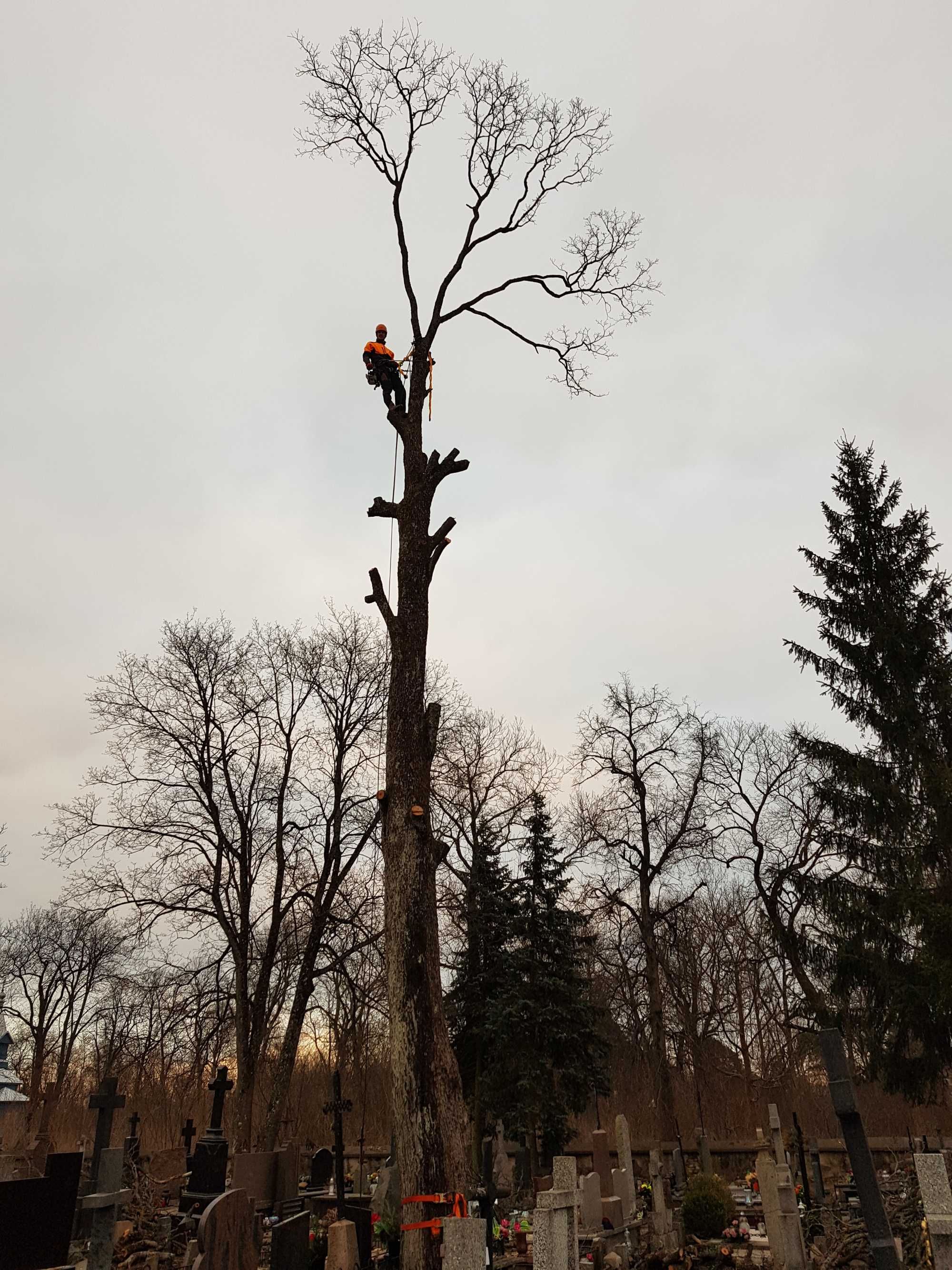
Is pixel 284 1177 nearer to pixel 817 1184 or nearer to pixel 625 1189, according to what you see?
pixel 625 1189

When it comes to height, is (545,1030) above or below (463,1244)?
above

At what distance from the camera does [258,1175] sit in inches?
439

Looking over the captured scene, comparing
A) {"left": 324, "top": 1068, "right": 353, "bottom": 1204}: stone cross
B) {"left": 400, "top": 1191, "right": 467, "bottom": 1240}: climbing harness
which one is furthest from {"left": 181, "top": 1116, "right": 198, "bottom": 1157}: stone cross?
{"left": 400, "top": 1191, "right": 467, "bottom": 1240}: climbing harness

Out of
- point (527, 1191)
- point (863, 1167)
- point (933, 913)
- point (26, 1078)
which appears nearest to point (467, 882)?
point (527, 1191)

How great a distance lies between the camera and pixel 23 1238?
8.07 metres

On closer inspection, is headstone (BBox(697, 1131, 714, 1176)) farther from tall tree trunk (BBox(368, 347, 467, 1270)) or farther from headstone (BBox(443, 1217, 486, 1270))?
headstone (BBox(443, 1217, 486, 1270))

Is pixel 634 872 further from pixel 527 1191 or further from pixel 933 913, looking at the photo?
pixel 933 913

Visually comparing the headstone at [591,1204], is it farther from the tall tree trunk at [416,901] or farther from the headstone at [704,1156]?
the headstone at [704,1156]

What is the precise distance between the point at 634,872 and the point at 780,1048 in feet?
35.4

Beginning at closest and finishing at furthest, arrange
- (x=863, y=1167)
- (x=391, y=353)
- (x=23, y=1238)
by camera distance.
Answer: (x=863, y=1167), (x=23, y=1238), (x=391, y=353)

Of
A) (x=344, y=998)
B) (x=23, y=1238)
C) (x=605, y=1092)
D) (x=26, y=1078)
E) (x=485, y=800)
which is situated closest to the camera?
(x=23, y=1238)

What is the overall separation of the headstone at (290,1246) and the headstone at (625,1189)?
6069mm

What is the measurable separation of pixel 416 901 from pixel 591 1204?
6.76m

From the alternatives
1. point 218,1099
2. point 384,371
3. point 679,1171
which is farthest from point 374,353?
point 679,1171
